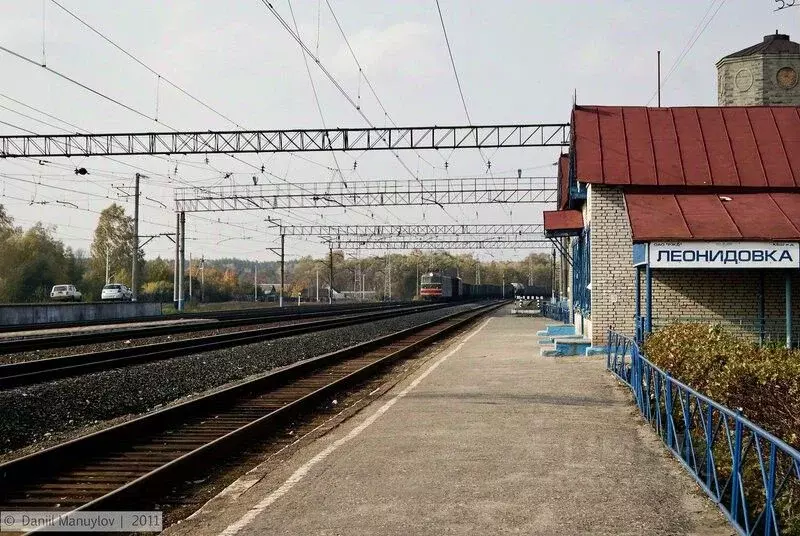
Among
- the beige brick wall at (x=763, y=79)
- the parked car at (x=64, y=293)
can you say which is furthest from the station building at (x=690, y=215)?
the parked car at (x=64, y=293)

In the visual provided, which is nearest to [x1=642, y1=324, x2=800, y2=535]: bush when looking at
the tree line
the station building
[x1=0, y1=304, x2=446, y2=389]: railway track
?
the station building

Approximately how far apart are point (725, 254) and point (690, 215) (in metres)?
1.76

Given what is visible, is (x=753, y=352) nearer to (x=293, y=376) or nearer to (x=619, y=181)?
(x=293, y=376)

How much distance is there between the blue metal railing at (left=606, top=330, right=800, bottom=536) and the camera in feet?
19.6

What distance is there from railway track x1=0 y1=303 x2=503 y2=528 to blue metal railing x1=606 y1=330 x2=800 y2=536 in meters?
4.82

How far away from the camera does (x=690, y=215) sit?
69.8 feet

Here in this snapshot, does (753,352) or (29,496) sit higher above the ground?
(753,352)

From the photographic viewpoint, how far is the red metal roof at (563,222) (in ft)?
89.8

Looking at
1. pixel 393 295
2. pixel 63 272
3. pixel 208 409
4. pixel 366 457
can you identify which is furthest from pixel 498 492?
pixel 393 295

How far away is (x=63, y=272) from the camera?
7956 centimetres

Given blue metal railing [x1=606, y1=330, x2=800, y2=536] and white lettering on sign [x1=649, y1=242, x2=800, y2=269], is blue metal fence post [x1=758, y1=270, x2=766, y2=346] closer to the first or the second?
white lettering on sign [x1=649, y1=242, x2=800, y2=269]

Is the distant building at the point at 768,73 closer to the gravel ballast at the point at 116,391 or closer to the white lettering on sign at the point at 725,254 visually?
the white lettering on sign at the point at 725,254

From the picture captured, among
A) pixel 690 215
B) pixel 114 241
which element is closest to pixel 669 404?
pixel 690 215

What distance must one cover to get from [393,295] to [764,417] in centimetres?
15148
